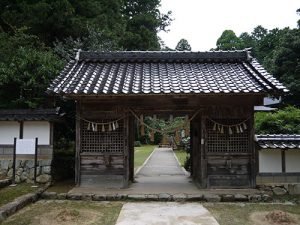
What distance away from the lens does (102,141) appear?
11.1 m

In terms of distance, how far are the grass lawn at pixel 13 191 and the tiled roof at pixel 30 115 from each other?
2358 mm

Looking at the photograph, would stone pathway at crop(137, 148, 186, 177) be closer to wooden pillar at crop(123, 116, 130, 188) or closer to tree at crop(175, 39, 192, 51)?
wooden pillar at crop(123, 116, 130, 188)

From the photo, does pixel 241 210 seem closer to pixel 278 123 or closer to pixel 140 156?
pixel 278 123

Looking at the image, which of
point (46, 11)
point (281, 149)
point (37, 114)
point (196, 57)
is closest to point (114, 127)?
point (37, 114)

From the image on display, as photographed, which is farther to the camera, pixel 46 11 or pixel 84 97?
pixel 46 11

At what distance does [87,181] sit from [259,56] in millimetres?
45155

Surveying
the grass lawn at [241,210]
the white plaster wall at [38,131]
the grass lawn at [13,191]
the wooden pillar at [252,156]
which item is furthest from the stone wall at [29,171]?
the wooden pillar at [252,156]

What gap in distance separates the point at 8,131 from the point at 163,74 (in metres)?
6.19

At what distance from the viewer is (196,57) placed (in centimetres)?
1323

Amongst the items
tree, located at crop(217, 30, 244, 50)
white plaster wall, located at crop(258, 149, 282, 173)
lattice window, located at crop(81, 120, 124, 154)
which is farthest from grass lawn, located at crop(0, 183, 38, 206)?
tree, located at crop(217, 30, 244, 50)

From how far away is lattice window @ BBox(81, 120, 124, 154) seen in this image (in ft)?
36.4

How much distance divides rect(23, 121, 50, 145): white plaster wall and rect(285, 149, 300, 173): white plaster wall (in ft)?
28.0

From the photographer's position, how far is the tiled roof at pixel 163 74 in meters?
10.2

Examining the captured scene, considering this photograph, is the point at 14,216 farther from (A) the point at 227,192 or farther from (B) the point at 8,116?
(A) the point at 227,192
